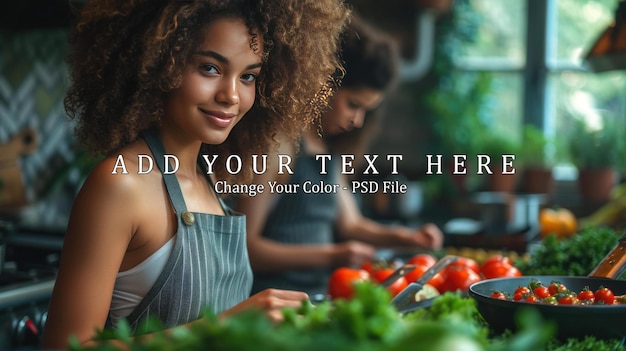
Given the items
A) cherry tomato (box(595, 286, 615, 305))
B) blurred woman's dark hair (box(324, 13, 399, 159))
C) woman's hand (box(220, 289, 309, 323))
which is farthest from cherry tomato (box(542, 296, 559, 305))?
blurred woman's dark hair (box(324, 13, 399, 159))

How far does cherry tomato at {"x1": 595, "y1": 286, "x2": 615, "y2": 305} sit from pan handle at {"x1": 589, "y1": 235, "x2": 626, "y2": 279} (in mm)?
182

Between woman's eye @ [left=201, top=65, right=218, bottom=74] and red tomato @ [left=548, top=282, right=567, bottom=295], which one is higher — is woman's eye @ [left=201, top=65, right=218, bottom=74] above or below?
above

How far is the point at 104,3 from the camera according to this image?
155cm

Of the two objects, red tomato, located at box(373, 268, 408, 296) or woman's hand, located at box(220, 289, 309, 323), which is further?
red tomato, located at box(373, 268, 408, 296)

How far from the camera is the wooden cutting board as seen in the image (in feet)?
11.6

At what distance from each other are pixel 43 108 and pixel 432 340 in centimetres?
345

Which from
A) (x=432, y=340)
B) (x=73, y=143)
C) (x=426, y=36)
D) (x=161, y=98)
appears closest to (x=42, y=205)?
(x=73, y=143)

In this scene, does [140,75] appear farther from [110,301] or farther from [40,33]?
[40,33]

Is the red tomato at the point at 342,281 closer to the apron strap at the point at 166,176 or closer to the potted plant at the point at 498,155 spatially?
the apron strap at the point at 166,176

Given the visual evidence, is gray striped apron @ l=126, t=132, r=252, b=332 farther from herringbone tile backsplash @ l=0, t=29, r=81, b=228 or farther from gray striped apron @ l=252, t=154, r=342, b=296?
herringbone tile backsplash @ l=0, t=29, r=81, b=228

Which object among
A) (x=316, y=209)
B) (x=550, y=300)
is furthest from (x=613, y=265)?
(x=316, y=209)

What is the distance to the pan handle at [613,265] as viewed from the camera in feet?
5.24

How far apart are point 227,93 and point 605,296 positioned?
2.70 ft

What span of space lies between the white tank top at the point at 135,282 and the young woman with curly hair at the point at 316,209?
4.36 ft
